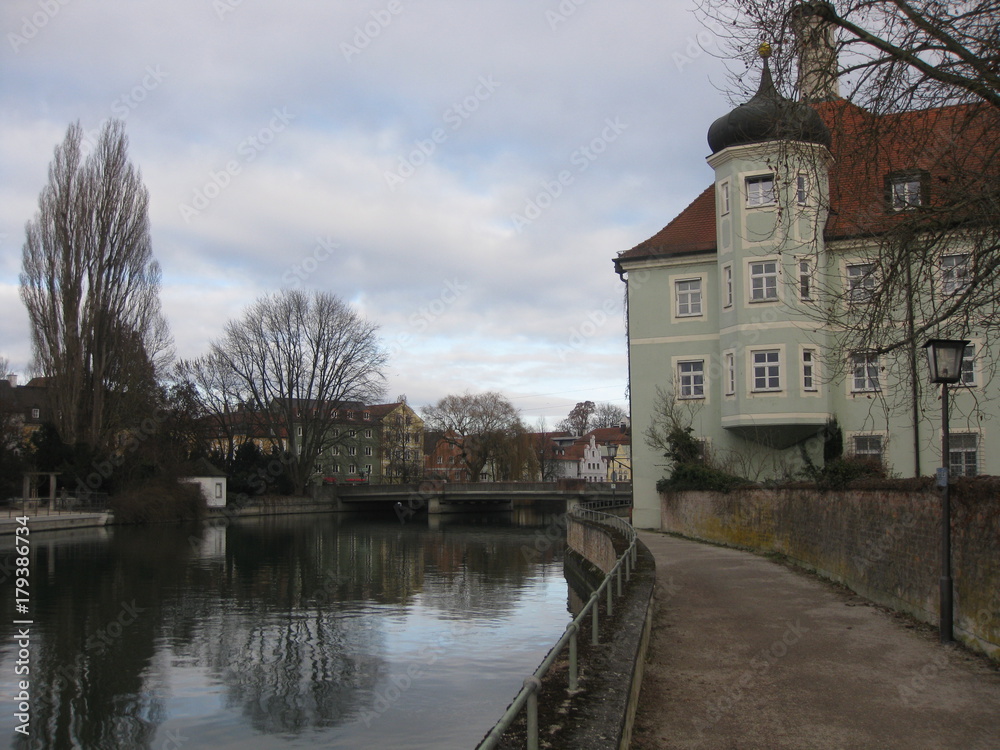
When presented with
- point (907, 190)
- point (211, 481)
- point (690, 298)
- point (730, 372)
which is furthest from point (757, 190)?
point (211, 481)

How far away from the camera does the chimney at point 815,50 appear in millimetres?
8992

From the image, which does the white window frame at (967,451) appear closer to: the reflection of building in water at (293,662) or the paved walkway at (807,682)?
the paved walkway at (807,682)

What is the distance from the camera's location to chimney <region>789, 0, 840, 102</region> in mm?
8992

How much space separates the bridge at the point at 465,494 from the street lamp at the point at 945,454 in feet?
151

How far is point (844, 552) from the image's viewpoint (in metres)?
14.6

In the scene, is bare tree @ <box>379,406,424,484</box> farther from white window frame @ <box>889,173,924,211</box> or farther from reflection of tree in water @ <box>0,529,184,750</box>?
white window frame @ <box>889,173,924,211</box>

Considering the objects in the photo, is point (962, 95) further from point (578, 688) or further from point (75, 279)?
point (75, 279)

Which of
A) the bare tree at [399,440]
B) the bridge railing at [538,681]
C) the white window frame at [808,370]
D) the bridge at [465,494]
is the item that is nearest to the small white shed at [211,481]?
the bridge at [465,494]

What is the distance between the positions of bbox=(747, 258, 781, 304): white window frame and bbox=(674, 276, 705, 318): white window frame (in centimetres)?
267

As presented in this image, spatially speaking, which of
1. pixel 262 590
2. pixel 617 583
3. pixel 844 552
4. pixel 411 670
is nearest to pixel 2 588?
pixel 262 590

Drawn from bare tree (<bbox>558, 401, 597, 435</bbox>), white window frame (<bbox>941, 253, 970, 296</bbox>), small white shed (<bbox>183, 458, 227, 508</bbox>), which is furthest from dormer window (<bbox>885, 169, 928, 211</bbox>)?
bare tree (<bbox>558, 401, 597, 435</bbox>)

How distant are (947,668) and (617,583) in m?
4.19

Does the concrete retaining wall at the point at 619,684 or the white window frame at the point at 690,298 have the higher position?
the white window frame at the point at 690,298

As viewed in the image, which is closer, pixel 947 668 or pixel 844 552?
pixel 947 668
